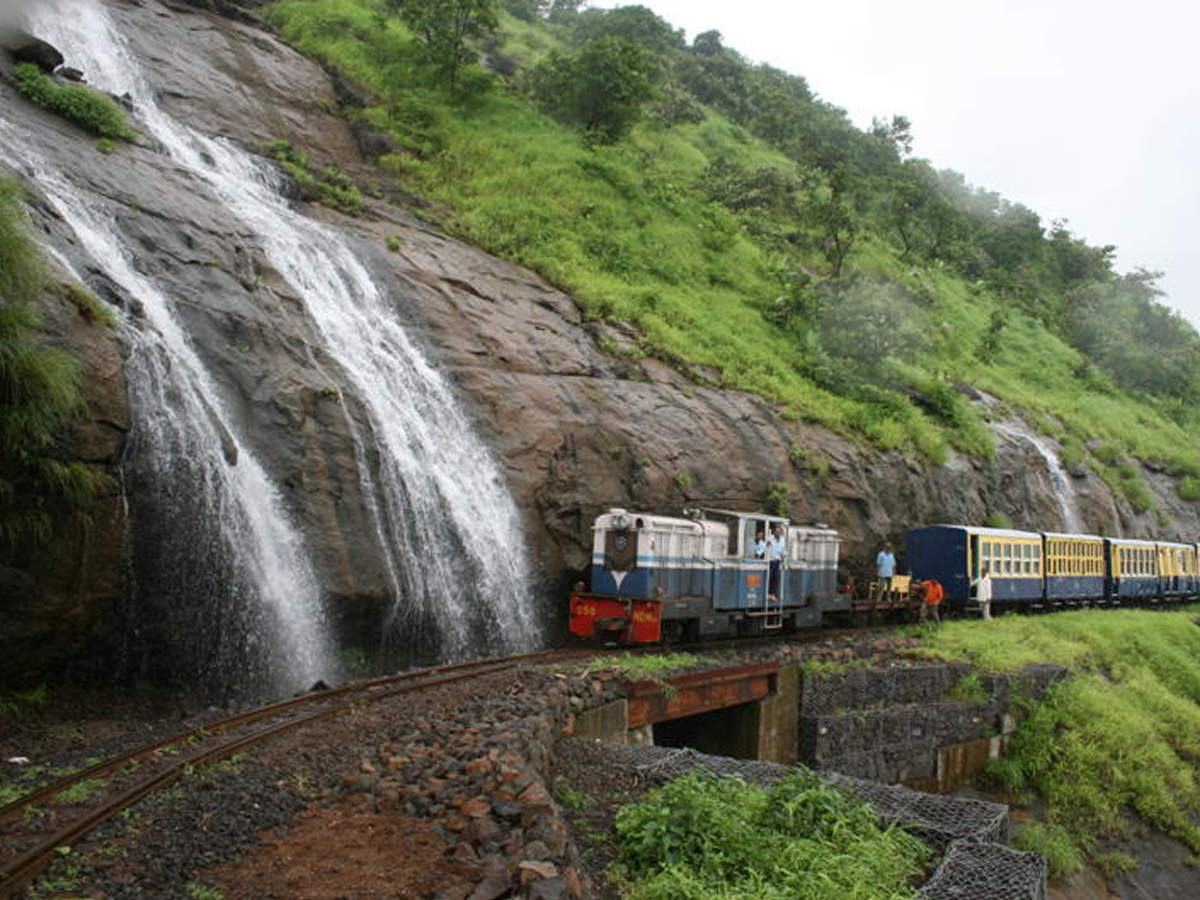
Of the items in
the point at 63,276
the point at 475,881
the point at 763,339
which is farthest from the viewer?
the point at 763,339

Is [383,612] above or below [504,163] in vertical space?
below

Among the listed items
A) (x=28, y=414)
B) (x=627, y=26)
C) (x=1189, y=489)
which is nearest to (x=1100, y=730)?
(x=28, y=414)

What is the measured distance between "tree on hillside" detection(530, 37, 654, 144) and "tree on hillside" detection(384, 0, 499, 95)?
147 inches

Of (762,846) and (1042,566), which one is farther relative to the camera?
(1042,566)

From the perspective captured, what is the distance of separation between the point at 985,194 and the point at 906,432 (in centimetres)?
5934

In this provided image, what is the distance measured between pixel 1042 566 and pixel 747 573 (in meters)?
13.6

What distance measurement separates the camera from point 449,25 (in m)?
35.7

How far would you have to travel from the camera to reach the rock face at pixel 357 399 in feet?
46.4

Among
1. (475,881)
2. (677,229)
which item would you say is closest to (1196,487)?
(677,229)

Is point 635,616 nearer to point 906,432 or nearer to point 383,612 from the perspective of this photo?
point 383,612

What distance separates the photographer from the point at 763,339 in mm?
31562

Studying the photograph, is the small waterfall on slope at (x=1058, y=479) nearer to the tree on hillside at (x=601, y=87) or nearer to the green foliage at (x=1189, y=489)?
the green foliage at (x=1189, y=489)

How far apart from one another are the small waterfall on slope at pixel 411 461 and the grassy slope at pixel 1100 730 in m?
9.45

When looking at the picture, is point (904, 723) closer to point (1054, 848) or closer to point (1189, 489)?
point (1054, 848)
